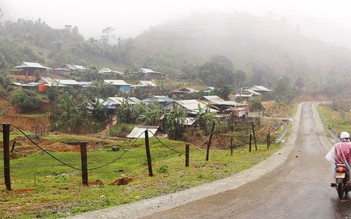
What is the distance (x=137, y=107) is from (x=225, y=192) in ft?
167

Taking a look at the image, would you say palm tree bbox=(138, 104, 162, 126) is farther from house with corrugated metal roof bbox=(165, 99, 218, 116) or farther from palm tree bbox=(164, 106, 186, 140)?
house with corrugated metal roof bbox=(165, 99, 218, 116)

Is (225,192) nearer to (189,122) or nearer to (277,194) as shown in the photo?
(277,194)

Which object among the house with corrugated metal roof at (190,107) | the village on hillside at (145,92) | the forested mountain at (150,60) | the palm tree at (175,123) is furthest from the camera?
the forested mountain at (150,60)

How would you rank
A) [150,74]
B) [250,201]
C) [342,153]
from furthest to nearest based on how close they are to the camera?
[150,74] → [342,153] → [250,201]

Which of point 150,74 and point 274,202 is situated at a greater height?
point 150,74

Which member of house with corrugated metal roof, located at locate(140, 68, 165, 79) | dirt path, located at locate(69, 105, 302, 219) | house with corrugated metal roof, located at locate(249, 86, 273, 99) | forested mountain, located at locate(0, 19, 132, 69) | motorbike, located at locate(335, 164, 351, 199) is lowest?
house with corrugated metal roof, located at locate(249, 86, 273, 99)

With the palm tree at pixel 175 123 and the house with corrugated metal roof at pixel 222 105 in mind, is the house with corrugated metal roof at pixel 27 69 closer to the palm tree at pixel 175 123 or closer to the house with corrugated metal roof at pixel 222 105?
the house with corrugated metal roof at pixel 222 105

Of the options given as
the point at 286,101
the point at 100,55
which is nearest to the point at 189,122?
the point at 286,101

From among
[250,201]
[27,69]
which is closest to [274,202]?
[250,201]

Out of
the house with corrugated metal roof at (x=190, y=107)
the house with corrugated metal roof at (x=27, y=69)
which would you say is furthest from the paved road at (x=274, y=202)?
the house with corrugated metal roof at (x=27, y=69)

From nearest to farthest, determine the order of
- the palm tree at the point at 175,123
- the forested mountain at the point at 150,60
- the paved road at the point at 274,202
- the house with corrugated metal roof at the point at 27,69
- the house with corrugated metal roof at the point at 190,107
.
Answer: the paved road at the point at 274,202, the palm tree at the point at 175,123, the house with corrugated metal roof at the point at 190,107, the house with corrugated metal roof at the point at 27,69, the forested mountain at the point at 150,60

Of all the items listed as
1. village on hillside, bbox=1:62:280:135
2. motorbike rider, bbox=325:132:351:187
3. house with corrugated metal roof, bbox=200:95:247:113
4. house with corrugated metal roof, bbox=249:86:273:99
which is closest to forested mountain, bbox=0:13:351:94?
village on hillside, bbox=1:62:280:135

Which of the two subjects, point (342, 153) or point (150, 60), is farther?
point (150, 60)

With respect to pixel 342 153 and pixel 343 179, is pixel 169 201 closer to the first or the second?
pixel 343 179
